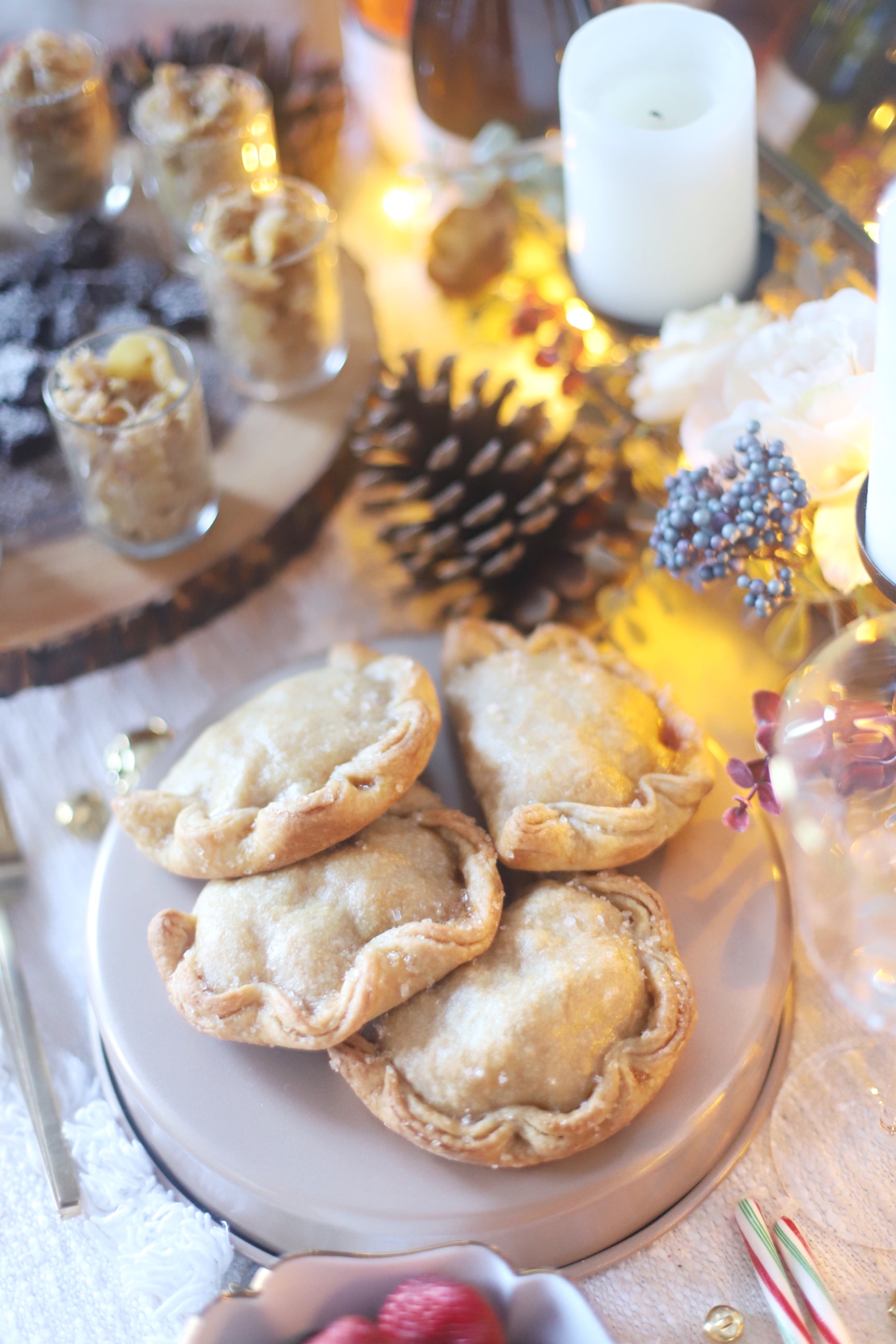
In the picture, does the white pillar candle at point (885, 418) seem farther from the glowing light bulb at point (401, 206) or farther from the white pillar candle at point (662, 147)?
the glowing light bulb at point (401, 206)

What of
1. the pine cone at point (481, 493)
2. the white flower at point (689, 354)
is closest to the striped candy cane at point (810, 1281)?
the pine cone at point (481, 493)

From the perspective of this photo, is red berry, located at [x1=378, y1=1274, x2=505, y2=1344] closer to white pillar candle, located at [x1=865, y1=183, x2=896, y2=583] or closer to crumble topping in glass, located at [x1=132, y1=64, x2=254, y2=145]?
white pillar candle, located at [x1=865, y1=183, x2=896, y2=583]

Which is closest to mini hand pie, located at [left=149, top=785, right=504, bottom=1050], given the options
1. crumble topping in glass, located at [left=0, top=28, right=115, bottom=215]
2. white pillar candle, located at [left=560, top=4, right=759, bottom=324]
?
white pillar candle, located at [left=560, top=4, right=759, bottom=324]

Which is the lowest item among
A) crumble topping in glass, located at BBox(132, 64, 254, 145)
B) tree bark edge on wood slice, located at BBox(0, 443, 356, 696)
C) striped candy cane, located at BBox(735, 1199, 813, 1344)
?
striped candy cane, located at BBox(735, 1199, 813, 1344)

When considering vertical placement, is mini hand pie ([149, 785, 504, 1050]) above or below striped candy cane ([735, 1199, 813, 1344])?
above

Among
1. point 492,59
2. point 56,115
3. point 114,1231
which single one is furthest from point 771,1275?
point 56,115

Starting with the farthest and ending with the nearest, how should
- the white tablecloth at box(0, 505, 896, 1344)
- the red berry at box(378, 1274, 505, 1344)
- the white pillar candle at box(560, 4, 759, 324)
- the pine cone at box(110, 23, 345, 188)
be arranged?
the pine cone at box(110, 23, 345, 188), the white pillar candle at box(560, 4, 759, 324), the white tablecloth at box(0, 505, 896, 1344), the red berry at box(378, 1274, 505, 1344)

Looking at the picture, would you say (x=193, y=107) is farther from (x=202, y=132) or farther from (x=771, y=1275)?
(x=771, y=1275)
